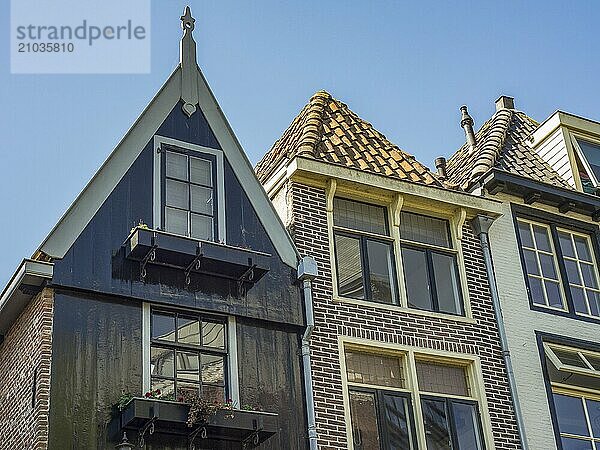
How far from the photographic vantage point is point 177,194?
1719 centimetres

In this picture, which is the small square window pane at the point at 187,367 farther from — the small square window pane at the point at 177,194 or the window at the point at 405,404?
the window at the point at 405,404

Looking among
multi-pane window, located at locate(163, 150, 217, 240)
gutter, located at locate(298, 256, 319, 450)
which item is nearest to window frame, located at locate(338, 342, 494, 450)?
gutter, located at locate(298, 256, 319, 450)

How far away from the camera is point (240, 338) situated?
1661cm

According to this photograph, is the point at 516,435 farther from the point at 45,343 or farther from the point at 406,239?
the point at 45,343

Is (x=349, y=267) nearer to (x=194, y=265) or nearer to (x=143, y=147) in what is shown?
(x=194, y=265)

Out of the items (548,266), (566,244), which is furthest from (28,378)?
(566,244)

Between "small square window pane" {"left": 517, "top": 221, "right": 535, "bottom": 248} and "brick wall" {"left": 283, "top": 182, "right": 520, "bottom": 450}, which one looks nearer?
"brick wall" {"left": 283, "top": 182, "right": 520, "bottom": 450}

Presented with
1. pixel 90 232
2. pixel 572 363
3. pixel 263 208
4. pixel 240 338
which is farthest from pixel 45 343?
pixel 572 363

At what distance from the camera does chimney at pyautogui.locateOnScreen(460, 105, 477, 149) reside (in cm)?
2445

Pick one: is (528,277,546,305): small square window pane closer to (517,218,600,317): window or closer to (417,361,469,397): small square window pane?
(517,218,600,317): window

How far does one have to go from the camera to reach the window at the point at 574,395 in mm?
19422

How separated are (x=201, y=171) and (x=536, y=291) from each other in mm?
7246

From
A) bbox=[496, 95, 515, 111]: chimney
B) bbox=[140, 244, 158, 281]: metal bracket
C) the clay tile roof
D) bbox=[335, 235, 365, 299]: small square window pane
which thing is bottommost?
bbox=[140, 244, 158, 281]: metal bracket

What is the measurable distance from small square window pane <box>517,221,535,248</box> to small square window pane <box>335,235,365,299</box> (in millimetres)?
4058
